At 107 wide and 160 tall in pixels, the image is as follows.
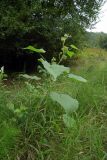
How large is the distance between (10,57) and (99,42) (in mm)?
8322

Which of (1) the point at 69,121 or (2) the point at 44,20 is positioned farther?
(2) the point at 44,20

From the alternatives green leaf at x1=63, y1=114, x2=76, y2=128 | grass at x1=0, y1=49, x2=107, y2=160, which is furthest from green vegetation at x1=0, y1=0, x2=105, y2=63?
green leaf at x1=63, y1=114, x2=76, y2=128

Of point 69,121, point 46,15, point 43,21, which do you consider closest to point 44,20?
point 43,21

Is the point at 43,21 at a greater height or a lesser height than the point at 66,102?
greater

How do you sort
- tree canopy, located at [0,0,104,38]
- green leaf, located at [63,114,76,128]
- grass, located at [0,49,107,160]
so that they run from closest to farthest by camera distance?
grass, located at [0,49,107,160]
green leaf, located at [63,114,76,128]
tree canopy, located at [0,0,104,38]

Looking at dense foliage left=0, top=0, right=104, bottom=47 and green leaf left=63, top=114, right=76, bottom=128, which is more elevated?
dense foliage left=0, top=0, right=104, bottom=47

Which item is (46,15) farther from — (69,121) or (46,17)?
(69,121)

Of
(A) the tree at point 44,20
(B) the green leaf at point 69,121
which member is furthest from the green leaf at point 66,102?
(A) the tree at point 44,20

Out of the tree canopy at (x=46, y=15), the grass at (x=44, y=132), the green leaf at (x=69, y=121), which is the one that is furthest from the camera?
the tree canopy at (x=46, y=15)

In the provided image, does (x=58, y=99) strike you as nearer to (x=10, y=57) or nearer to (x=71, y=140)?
(x=71, y=140)

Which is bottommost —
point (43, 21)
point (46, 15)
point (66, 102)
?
point (66, 102)

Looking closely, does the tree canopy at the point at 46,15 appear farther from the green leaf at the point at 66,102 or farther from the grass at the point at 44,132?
the green leaf at the point at 66,102

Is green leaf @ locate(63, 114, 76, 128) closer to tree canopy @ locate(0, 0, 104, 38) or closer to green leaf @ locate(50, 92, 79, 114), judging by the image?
green leaf @ locate(50, 92, 79, 114)

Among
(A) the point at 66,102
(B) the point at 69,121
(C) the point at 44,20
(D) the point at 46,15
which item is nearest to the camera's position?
(A) the point at 66,102
